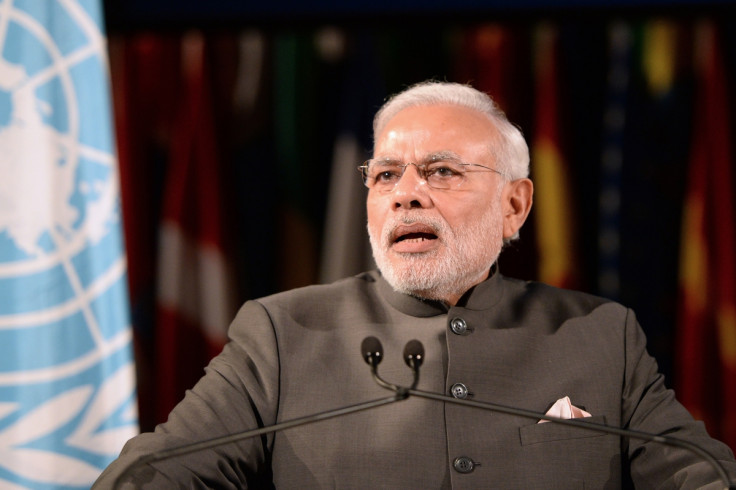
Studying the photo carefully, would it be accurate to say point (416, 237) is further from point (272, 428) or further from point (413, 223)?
point (272, 428)

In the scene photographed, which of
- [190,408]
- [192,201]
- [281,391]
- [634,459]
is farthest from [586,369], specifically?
[192,201]

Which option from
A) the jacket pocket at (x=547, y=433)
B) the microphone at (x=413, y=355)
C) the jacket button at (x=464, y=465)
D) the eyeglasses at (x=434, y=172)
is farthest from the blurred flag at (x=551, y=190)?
the microphone at (x=413, y=355)

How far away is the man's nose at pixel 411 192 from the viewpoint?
1.81 m

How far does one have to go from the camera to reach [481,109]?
1981mm

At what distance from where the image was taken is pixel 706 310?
2.38 meters

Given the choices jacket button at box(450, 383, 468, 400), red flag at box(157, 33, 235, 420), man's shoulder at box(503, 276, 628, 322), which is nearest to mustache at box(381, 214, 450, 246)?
man's shoulder at box(503, 276, 628, 322)

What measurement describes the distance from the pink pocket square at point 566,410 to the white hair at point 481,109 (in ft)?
2.09

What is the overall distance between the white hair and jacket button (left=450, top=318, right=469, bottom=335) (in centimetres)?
46

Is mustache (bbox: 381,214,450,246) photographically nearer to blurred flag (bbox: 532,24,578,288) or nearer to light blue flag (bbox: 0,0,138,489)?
blurred flag (bbox: 532,24,578,288)

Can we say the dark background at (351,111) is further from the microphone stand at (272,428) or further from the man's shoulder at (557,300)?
the microphone stand at (272,428)

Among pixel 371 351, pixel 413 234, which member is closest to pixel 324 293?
pixel 413 234

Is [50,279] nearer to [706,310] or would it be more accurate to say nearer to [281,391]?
[281,391]

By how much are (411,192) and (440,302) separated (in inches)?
11.3

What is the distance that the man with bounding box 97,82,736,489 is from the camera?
1.58m
